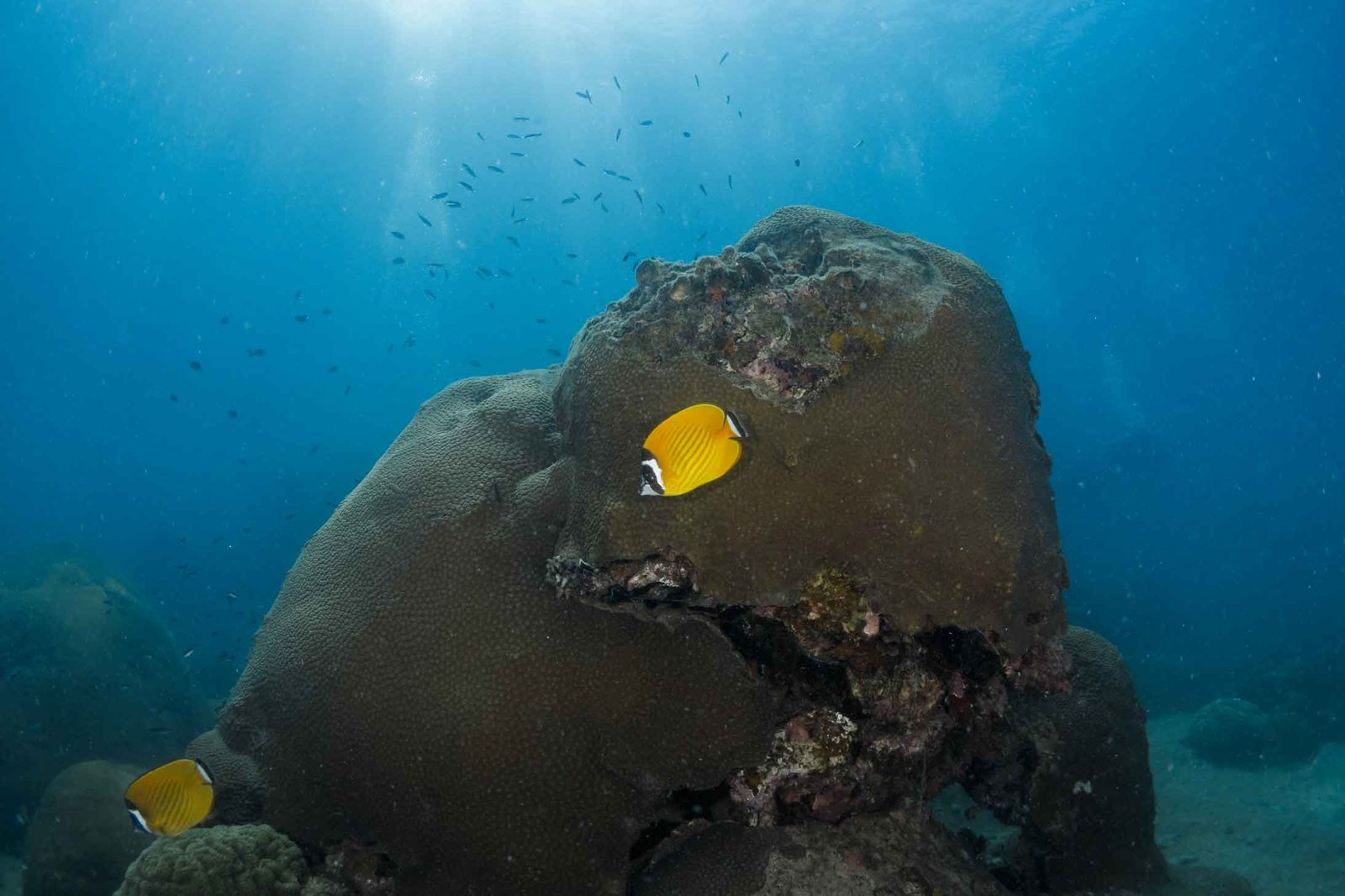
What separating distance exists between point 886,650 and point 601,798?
1.89 metres

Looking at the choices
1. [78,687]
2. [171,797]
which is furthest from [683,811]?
[78,687]

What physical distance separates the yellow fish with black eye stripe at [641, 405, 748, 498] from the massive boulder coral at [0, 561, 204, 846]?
15928 mm

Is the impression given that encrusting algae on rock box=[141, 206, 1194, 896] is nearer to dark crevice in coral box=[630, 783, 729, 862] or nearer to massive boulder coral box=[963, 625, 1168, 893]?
dark crevice in coral box=[630, 783, 729, 862]

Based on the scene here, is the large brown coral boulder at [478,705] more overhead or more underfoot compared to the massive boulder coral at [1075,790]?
more underfoot

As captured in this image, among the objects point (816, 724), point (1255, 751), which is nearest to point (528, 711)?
point (816, 724)

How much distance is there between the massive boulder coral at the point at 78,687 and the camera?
1341cm

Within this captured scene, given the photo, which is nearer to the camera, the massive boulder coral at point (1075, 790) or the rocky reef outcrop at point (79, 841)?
the massive boulder coral at point (1075, 790)

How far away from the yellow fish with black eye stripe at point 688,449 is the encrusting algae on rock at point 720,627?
122 cm

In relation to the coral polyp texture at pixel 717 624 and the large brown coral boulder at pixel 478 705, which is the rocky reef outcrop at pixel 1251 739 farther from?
the large brown coral boulder at pixel 478 705

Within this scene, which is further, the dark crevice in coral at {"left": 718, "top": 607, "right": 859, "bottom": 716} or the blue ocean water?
the blue ocean water

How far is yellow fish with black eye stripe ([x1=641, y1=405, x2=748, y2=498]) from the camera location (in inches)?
91.4

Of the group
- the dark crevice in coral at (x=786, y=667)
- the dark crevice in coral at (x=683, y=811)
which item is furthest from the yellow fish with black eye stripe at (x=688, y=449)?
the dark crevice in coral at (x=683, y=811)

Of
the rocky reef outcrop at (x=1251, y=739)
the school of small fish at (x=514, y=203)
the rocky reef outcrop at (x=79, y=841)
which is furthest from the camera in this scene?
the school of small fish at (x=514, y=203)

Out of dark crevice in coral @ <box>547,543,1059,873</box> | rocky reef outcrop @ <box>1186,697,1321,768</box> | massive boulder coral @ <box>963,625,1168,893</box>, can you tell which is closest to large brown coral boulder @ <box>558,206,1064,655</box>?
dark crevice in coral @ <box>547,543,1059,873</box>
